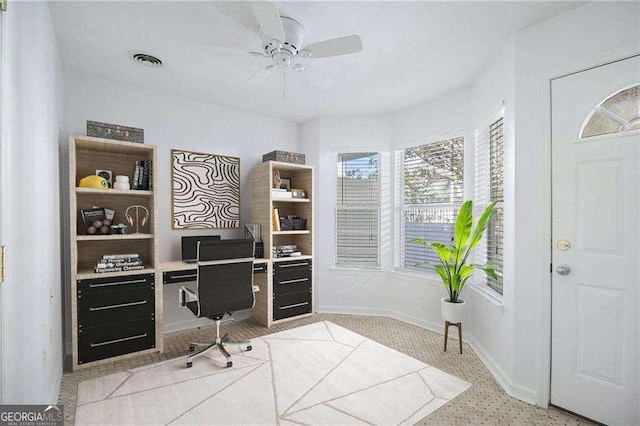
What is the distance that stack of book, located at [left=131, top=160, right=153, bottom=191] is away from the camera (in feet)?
10.3

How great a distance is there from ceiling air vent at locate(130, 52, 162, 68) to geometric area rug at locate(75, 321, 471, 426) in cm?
269

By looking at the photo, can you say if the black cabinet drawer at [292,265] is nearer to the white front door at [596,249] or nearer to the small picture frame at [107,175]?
the small picture frame at [107,175]

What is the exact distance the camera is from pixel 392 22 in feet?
7.31

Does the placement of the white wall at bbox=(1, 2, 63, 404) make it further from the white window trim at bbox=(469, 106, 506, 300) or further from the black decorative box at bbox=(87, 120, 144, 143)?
the white window trim at bbox=(469, 106, 506, 300)

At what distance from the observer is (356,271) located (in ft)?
14.1

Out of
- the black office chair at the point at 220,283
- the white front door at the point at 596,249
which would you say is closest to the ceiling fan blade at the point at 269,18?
the black office chair at the point at 220,283

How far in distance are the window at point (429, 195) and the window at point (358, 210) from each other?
0.36 m

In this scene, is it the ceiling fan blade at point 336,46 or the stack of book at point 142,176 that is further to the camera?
the stack of book at point 142,176

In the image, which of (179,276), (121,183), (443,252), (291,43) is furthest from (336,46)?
(179,276)

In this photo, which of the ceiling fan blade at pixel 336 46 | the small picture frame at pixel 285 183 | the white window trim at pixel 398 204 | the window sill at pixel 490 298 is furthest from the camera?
the small picture frame at pixel 285 183

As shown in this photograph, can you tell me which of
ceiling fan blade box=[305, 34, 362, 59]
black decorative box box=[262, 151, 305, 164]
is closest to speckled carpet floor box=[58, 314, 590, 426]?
black decorative box box=[262, 151, 305, 164]

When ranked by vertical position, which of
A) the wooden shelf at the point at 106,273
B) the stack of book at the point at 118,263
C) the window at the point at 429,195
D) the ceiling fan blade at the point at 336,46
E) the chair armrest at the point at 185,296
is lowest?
the chair armrest at the point at 185,296

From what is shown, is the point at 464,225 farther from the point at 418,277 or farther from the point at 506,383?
the point at 506,383

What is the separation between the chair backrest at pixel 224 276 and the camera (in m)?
2.73
